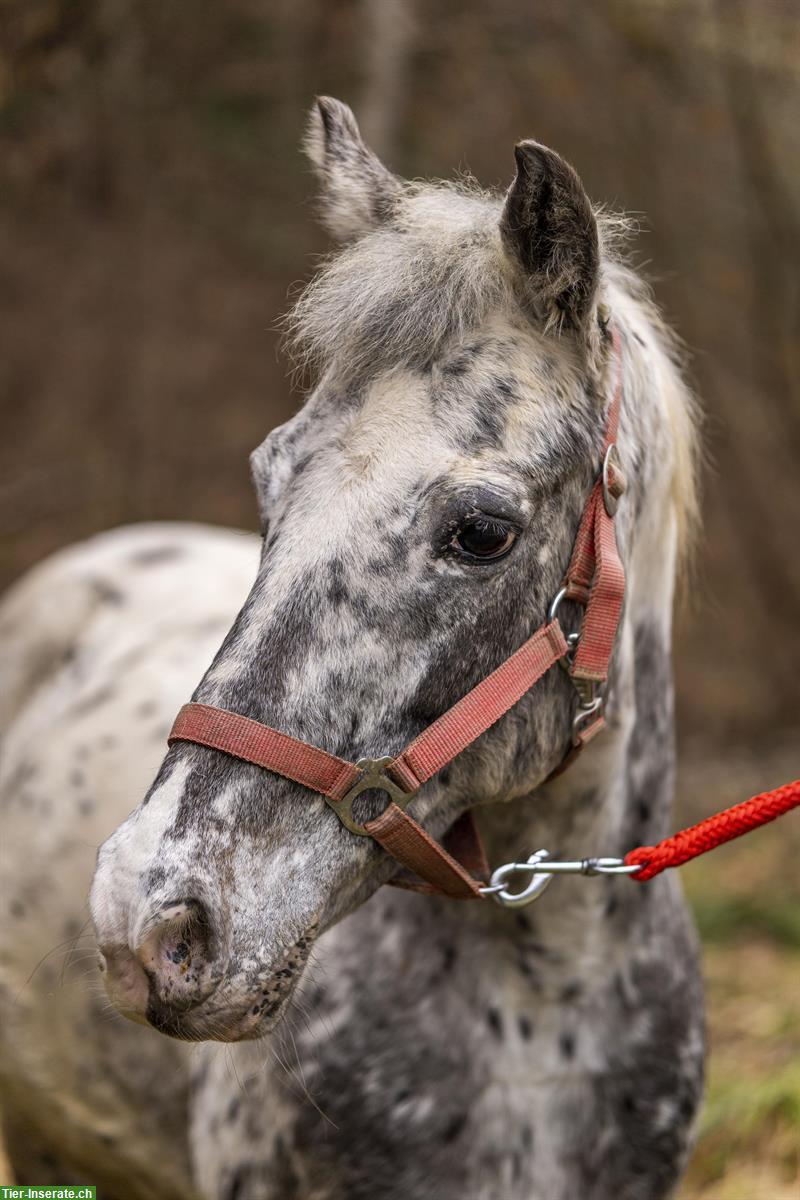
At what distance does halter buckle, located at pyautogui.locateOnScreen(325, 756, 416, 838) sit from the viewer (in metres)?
1.68

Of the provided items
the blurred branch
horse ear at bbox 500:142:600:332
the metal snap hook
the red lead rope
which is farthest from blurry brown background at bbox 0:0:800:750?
horse ear at bbox 500:142:600:332

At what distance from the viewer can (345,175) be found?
212 centimetres

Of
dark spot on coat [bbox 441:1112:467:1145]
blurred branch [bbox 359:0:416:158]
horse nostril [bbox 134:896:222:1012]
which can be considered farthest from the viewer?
blurred branch [bbox 359:0:416:158]

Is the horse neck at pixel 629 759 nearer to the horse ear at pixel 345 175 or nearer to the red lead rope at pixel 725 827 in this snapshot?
the red lead rope at pixel 725 827

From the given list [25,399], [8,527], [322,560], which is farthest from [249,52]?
[322,560]

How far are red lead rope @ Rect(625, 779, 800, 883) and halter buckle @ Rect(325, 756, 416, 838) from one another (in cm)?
54

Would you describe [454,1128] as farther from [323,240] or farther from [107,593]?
[323,240]

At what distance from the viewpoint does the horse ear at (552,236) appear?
169 cm

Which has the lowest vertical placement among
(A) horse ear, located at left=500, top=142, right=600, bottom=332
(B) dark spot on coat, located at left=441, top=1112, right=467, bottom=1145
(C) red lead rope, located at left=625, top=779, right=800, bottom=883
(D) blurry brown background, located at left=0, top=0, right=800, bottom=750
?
(B) dark spot on coat, located at left=441, top=1112, right=467, bottom=1145

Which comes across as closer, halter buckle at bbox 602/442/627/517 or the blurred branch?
halter buckle at bbox 602/442/627/517

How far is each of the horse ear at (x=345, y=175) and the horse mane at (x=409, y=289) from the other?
0.22ft

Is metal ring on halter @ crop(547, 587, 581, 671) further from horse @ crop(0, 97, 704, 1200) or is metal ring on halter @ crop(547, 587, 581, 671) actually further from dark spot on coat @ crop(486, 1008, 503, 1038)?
dark spot on coat @ crop(486, 1008, 503, 1038)

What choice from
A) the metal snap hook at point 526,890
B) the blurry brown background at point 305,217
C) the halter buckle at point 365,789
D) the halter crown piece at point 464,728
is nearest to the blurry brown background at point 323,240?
the blurry brown background at point 305,217

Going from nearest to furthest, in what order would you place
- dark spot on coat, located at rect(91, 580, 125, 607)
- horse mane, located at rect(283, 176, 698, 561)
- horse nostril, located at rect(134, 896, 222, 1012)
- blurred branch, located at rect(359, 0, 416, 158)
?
1. horse nostril, located at rect(134, 896, 222, 1012)
2. horse mane, located at rect(283, 176, 698, 561)
3. dark spot on coat, located at rect(91, 580, 125, 607)
4. blurred branch, located at rect(359, 0, 416, 158)
